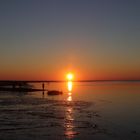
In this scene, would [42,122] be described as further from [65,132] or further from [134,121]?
[134,121]

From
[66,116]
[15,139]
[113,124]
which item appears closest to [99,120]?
[113,124]

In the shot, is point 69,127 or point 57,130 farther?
point 69,127

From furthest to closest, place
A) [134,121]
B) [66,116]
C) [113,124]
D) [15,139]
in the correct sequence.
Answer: [66,116], [134,121], [113,124], [15,139]

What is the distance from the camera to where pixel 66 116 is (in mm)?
34000

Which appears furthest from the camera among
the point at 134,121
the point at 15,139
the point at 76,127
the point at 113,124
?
the point at 134,121

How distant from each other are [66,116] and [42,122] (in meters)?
5.97

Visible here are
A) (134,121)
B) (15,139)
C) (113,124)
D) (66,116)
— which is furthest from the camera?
(66,116)

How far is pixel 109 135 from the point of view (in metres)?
23.0

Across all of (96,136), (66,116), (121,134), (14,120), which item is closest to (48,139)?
(96,136)

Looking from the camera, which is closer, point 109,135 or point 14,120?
point 109,135

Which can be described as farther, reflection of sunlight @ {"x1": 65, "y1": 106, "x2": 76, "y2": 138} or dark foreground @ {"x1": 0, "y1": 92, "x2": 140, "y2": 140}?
reflection of sunlight @ {"x1": 65, "y1": 106, "x2": 76, "y2": 138}

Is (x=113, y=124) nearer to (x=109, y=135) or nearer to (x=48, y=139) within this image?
(x=109, y=135)

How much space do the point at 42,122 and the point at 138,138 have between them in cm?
1083

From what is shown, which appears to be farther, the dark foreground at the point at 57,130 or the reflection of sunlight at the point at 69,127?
the reflection of sunlight at the point at 69,127
